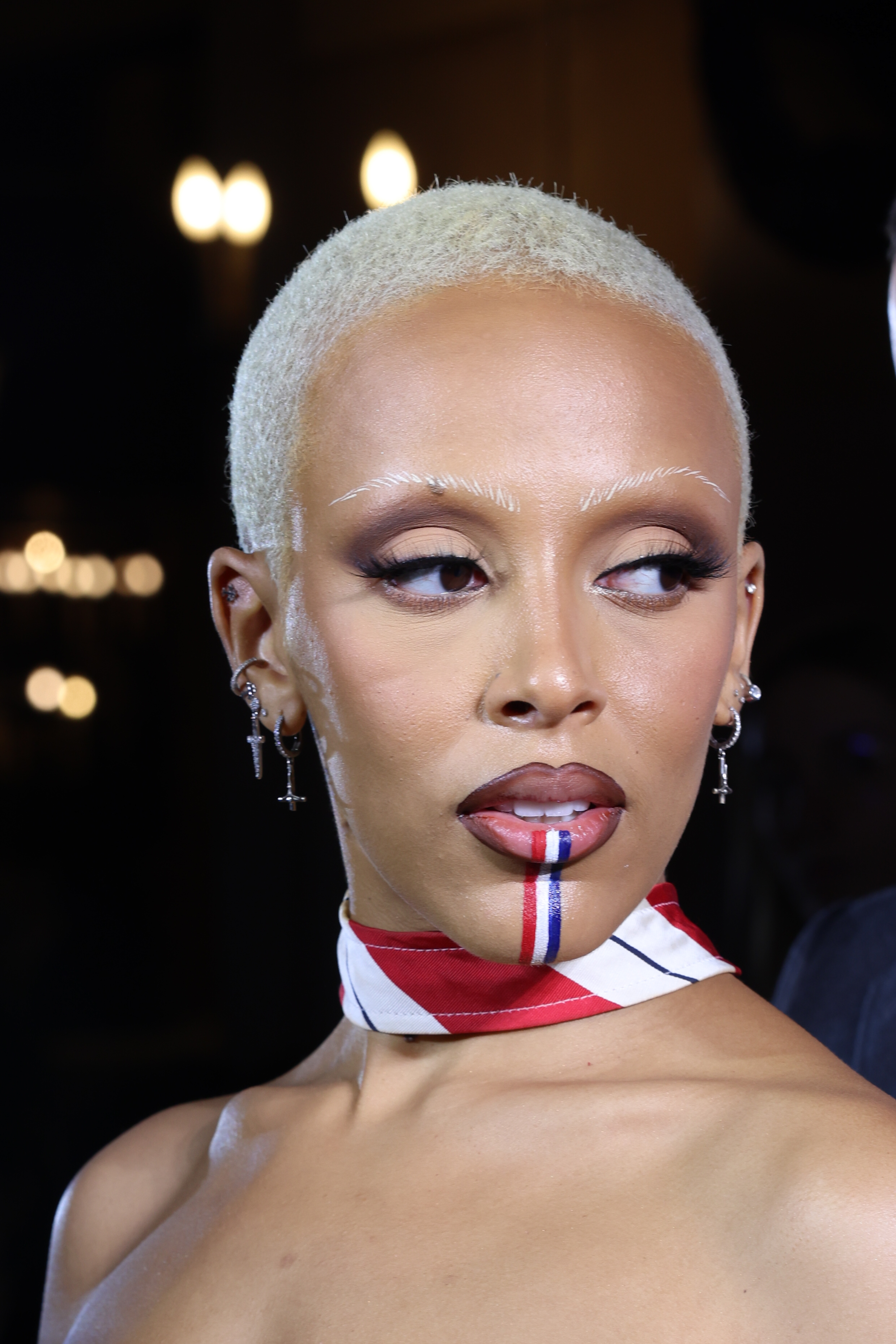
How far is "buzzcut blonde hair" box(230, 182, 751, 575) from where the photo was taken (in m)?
1.68

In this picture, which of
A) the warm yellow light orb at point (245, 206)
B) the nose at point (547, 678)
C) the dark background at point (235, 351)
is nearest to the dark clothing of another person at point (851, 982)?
the dark background at point (235, 351)

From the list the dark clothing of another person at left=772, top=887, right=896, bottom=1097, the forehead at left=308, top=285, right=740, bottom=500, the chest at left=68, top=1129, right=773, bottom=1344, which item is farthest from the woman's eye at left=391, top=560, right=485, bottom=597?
the dark clothing of another person at left=772, top=887, right=896, bottom=1097

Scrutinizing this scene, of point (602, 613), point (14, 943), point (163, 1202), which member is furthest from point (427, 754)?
point (14, 943)

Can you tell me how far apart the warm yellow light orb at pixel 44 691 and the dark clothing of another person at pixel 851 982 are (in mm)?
1540

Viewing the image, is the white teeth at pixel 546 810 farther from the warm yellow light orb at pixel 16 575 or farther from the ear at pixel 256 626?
the warm yellow light orb at pixel 16 575

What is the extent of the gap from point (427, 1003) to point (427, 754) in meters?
0.35

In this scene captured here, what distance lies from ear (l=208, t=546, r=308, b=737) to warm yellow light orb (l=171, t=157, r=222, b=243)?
1288mm

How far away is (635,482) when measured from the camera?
1565 millimetres

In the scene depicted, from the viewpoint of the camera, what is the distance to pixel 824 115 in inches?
118

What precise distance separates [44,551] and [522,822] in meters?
1.78

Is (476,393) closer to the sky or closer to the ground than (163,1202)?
closer to the sky

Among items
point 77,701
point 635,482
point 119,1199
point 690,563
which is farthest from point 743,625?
point 77,701

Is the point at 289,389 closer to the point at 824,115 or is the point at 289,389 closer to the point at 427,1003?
the point at 427,1003

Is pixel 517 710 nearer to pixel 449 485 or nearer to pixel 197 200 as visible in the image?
pixel 449 485
